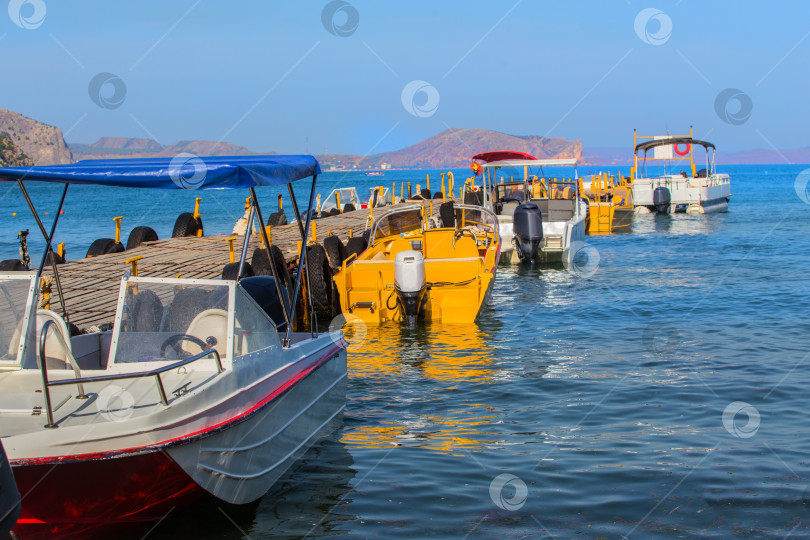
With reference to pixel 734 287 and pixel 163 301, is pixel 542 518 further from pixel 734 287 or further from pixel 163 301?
pixel 734 287

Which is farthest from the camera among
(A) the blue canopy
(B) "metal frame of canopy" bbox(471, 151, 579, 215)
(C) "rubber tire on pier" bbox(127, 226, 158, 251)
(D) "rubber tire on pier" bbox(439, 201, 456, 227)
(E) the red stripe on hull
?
(B) "metal frame of canopy" bbox(471, 151, 579, 215)

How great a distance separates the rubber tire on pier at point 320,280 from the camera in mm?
14773

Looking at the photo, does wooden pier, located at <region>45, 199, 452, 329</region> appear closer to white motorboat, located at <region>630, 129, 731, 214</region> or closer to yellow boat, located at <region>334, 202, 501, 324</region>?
yellow boat, located at <region>334, 202, 501, 324</region>

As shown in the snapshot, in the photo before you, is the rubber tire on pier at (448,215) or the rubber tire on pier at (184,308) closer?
the rubber tire on pier at (184,308)

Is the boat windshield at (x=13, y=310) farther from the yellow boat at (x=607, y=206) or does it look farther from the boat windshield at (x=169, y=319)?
the yellow boat at (x=607, y=206)

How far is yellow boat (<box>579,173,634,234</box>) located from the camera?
34.5 m

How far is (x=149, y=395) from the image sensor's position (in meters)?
5.43

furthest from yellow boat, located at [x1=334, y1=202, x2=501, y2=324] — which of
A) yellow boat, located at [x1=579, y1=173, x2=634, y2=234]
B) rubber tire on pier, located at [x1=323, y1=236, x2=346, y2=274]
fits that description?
yellow boat, located at [x1=579, y1=173, x2=634, y2=234]

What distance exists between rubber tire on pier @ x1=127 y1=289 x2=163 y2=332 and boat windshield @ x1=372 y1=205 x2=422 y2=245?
34.9 ft

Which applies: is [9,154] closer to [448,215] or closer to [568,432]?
[448,215]

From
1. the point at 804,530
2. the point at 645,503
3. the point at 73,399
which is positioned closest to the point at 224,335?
the point at 73,399

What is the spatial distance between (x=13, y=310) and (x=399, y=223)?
493 inches

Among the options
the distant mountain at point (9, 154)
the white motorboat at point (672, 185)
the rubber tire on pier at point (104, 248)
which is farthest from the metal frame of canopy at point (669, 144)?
the distant mountain at point (9, 154)

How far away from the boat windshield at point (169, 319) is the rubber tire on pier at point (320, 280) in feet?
27.4
